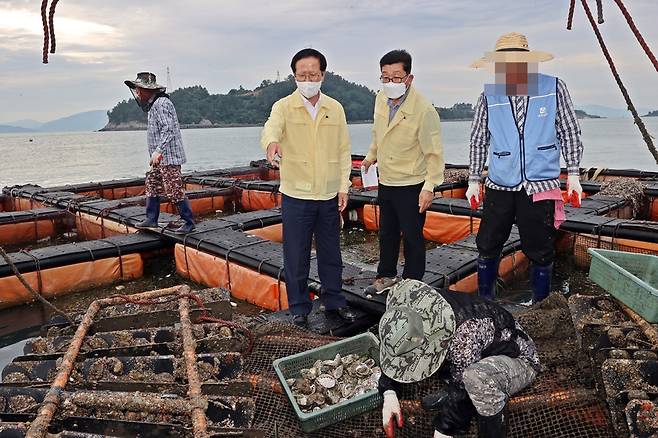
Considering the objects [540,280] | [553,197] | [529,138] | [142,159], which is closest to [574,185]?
[553,197]

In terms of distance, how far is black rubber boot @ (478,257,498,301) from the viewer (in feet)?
13.3

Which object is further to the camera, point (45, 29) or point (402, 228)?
point (402, 228)

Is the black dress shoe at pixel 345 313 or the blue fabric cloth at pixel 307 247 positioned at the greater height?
the blue fabric cloth at pixel 307 247

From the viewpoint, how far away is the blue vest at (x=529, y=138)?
356cm

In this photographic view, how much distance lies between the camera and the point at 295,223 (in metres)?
3.98

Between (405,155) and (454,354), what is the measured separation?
2184 millimetres

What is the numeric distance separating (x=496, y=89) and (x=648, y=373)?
6.87ft

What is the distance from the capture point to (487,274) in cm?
407

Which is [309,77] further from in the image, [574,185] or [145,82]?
[145,82]

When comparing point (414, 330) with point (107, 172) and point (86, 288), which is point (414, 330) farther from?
point (107, 172)

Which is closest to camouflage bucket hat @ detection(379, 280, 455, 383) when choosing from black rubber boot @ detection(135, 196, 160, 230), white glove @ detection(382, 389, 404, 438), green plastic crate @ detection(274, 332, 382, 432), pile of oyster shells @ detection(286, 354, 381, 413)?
white glove @ detection(382, 389, 404, 438)

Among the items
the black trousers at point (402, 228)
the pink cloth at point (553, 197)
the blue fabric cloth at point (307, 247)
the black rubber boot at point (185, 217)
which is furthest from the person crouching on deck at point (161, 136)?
the pink cloth at point (553, 197)

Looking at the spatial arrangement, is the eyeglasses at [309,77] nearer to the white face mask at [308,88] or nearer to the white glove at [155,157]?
the white face mask at [308,88]

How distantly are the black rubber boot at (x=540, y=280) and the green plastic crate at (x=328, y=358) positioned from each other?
141 cm
